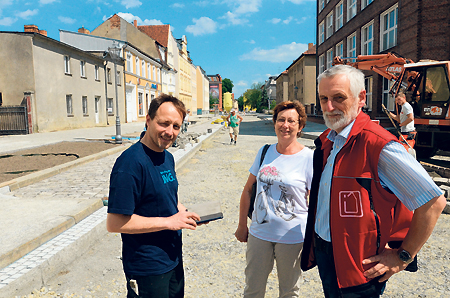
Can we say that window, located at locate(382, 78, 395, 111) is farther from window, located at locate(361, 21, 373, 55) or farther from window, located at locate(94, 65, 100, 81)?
window, located at locate(94, 65, 100, 81)

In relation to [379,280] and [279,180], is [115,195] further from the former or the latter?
[379,280]

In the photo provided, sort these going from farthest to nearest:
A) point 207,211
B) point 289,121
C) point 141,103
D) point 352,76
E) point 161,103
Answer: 1. point 141,103
2. point 289,121
3. point 207,211
4. point 161,103
5. point 352,76

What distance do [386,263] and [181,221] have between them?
3.79 feet

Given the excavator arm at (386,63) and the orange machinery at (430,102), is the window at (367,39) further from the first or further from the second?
the orange machinery at (430,102)

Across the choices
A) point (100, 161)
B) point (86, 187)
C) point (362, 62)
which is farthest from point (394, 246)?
point (362, 62)

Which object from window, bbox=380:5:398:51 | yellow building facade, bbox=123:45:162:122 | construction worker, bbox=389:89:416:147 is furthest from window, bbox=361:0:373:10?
yellow building facade, bbox=123:45:162:122

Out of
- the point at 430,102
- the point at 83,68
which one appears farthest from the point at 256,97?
the point at 430,102

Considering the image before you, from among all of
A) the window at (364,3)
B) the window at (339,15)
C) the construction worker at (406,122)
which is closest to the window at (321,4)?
the window at (339,15)

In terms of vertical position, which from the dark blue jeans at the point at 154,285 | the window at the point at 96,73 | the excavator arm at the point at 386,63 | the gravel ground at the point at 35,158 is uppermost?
the window at the point at 96,73

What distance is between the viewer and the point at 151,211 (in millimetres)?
1966

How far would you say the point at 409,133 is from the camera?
9180mm

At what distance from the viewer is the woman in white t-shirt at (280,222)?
8.14 ft

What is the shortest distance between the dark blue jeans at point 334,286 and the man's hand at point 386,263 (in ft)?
0.29

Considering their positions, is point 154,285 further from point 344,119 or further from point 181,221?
point 344,119
